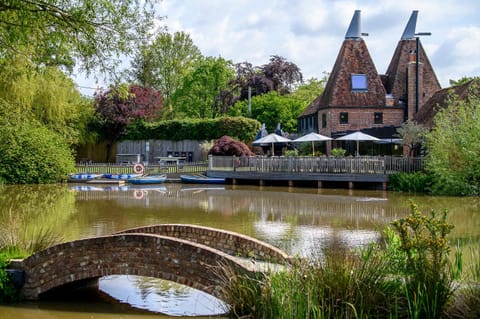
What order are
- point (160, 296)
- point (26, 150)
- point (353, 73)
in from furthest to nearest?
point (353, 73) → point (26, 150) → point (160, 296)

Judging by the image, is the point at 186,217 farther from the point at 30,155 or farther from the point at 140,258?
the point at 30,155

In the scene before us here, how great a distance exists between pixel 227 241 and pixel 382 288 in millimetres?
4276

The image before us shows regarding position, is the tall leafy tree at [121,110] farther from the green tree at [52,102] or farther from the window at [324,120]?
the window at [324,120]

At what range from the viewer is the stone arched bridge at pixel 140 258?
920 centimetres

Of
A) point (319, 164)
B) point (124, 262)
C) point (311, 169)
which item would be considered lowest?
point (124, 262)

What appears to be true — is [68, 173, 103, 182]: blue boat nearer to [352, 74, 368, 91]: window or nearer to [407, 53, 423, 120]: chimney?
[352, 74, 368, 91]: window

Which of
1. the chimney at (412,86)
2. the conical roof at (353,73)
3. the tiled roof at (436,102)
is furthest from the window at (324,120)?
the tiled roof at (436,102)

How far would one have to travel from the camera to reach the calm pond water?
10336mm

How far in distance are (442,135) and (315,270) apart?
20800mm

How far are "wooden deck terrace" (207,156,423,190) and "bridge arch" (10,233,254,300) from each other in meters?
25.7

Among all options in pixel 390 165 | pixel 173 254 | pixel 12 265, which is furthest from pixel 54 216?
pixel 390 165

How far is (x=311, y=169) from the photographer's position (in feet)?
120

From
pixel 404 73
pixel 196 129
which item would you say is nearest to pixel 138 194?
pixel 196 129

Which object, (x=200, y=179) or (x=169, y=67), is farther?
(x=169, y=67)
